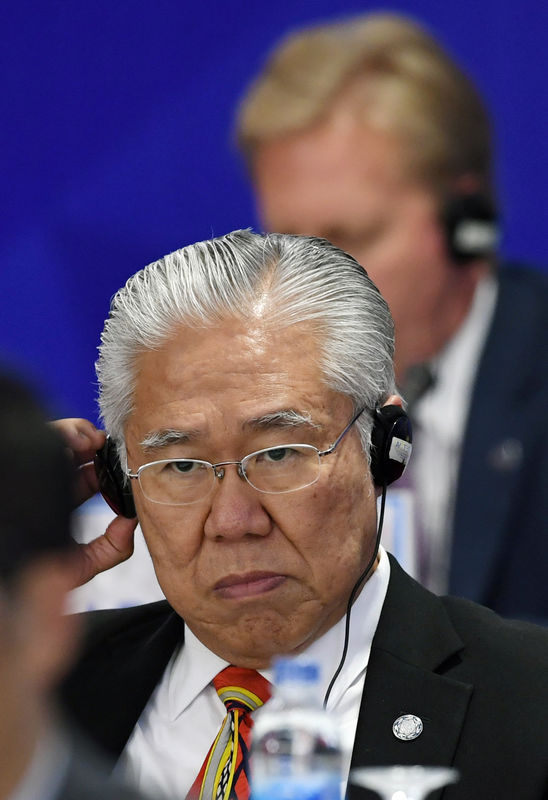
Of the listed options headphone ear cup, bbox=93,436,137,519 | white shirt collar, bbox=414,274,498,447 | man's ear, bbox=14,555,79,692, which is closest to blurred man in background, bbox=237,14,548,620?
white shirt collar, bbox=414,274,498,447

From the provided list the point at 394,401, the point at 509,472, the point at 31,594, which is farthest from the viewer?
the point at 509,472

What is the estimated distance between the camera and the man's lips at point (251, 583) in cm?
239

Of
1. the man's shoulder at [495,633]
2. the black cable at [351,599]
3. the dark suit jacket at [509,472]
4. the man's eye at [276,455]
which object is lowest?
the dark suit jacket at [509,472]

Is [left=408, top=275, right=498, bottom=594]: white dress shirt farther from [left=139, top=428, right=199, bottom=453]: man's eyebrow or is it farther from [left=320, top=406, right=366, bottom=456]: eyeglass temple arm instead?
[left=139, top=428, right=199, bottom=453]: man's eyebrow

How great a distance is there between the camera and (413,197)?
4.11 m

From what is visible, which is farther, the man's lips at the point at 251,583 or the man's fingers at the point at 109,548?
the man's fingers at the point at 109,548

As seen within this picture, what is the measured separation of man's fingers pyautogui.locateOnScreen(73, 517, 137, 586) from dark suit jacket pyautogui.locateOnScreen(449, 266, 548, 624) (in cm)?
115

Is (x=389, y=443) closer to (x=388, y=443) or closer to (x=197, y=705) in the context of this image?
(x=388, y=443)

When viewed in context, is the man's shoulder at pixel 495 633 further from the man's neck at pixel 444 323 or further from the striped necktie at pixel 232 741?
the man's neck at pixel 444 323

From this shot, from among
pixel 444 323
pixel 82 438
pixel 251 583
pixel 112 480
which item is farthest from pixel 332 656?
pixel 444 323

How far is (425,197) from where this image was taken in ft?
13.5

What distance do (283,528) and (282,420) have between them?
19 centimetres

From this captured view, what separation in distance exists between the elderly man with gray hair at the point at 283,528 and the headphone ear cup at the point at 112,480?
0.28 ft

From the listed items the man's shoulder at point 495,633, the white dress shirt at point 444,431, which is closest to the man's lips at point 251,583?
the man's shoulder at point 495,633
